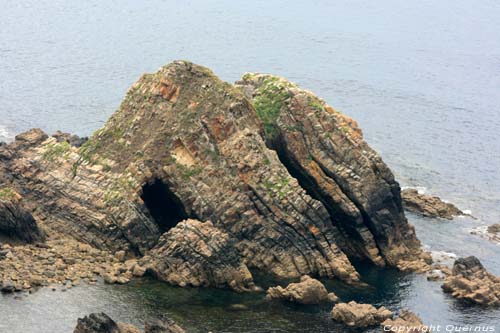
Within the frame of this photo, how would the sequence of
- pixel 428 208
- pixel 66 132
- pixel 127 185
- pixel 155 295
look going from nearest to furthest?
1. pixel 155 295
2. pixel 127 185
3. pixel 428 208
4. pixel 66 132

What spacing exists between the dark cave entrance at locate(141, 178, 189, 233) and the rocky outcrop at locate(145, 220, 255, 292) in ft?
24.7

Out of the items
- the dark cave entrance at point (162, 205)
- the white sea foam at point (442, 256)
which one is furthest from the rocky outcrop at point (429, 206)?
the dark cave entrance at point (162, 205)

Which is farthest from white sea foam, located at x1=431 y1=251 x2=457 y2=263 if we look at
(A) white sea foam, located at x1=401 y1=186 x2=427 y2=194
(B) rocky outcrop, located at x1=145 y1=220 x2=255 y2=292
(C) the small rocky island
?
(B) rocky outcrop, located at x1=145 y1=220 x2=255 y2=292

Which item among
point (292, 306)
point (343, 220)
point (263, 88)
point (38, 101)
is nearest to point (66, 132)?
point (38, 101)

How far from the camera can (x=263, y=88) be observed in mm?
98438

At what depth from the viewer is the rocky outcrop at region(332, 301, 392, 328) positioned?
249 ft

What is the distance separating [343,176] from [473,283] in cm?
1640

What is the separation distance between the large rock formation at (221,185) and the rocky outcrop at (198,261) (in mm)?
107

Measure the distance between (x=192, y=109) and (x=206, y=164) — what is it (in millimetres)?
6138

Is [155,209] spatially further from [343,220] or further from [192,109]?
[343,220]

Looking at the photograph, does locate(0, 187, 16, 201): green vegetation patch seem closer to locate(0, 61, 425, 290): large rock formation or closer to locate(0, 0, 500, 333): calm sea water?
locate(0, 61, 425, 290): large rock formation

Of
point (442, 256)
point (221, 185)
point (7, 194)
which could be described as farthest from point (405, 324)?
point (7, 194)

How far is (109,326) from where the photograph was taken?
65.8 meters

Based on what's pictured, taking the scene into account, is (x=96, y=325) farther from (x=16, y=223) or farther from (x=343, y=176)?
(x=343, y=176)
